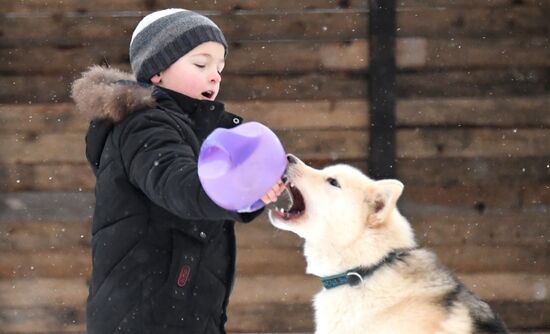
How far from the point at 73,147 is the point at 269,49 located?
54.6 inches

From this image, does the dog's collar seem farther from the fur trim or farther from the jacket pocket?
the fur trim

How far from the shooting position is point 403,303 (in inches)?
125

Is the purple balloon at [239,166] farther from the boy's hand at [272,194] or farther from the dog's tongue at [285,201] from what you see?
the dog's tongue at [285,201]

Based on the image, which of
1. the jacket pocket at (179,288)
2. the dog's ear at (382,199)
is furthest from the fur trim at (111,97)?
the dog's ear at (382,199)

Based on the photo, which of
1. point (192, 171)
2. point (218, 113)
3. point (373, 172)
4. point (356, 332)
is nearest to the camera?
point (192, 171)

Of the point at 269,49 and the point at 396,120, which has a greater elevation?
the point at 269,49

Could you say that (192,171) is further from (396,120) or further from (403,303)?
(396,120)

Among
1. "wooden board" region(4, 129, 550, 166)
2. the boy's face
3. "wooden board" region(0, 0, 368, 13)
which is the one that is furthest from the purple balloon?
"wooden board" region(0, 0, 368, 13)

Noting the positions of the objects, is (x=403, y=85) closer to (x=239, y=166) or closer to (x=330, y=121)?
(x=330, y=121)

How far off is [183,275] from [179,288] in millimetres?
41

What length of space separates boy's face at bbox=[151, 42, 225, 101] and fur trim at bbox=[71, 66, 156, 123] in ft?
0.44

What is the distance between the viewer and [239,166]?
2.19 meters

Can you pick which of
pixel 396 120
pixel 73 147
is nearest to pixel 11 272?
pixel 73 147

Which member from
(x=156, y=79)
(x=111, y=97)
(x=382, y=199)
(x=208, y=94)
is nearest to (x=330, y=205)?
(x=382, y=199)
